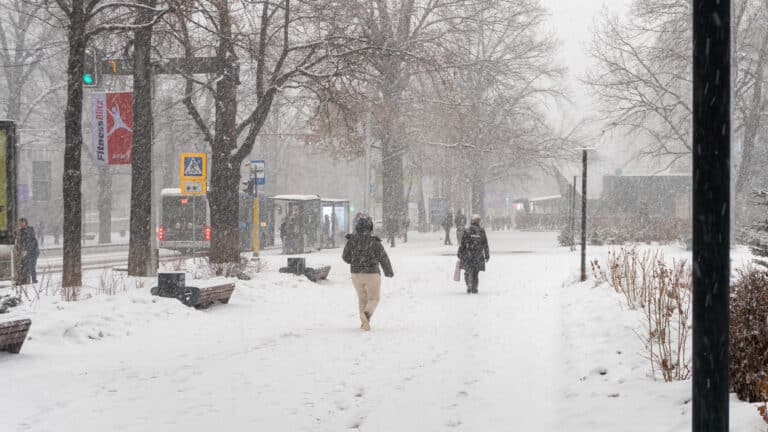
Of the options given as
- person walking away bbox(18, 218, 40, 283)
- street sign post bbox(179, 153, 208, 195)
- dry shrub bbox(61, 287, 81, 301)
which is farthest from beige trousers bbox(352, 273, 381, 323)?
person walking away bbox(18, 218, 40, 283)

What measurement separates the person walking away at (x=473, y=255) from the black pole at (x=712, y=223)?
47.9 ft

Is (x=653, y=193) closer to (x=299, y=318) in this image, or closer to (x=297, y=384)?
(x=299, y=318)

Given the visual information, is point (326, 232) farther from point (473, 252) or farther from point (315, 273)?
point (473, 252)

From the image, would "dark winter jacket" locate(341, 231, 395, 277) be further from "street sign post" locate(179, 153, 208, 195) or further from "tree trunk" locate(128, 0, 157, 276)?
"street sign post" locate(179, 153, 208, 195)

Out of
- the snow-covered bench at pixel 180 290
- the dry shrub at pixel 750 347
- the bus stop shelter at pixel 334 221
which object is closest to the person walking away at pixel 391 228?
the bus stop shelter at pixel 334 221

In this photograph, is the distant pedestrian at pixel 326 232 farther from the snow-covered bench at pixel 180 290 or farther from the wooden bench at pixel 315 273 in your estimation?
the snow-covered bench at pixel 180 290

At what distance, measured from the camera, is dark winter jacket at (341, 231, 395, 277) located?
1263 cm

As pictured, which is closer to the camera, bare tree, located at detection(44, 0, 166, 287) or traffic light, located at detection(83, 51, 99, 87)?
bare tree, located at detection(44, 0, 166, 287)

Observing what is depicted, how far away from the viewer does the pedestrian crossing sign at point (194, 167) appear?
754 inches

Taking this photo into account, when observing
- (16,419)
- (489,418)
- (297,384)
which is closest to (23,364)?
(16,419)

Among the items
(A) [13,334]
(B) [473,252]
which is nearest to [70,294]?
(A) [13,334]

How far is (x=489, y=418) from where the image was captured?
677 cm

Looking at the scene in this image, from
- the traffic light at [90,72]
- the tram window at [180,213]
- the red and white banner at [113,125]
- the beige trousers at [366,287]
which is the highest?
the traffic light at [90,72]

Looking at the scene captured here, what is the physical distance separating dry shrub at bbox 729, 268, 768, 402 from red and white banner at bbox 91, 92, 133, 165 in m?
12.3
